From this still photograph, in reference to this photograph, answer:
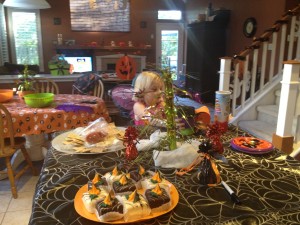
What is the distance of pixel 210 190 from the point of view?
929 millimetres

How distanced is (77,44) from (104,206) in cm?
779

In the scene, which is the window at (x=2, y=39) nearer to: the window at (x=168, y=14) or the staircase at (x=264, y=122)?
the window at (x=168, y=14)

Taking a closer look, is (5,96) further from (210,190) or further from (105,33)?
(105,33)

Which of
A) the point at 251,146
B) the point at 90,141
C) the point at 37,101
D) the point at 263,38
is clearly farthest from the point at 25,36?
the point at 251,146

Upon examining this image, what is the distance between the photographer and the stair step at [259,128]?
121 inches

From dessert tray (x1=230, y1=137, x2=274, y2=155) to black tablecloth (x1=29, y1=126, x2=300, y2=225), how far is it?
23 millimetres

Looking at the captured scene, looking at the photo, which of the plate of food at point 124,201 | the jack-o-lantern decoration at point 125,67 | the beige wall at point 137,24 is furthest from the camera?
the beige wall at point 137,24

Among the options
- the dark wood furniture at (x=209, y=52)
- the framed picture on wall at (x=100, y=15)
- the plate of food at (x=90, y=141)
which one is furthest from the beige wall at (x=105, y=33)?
the plate of food at (x=90, y=141)

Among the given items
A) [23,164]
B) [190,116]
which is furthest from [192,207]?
[23,164]

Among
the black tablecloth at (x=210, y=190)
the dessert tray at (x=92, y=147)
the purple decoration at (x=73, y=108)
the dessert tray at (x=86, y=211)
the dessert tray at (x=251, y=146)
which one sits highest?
the dessert tray at (x=251, y=146)

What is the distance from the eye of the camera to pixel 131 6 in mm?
8195

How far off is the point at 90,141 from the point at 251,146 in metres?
0.75

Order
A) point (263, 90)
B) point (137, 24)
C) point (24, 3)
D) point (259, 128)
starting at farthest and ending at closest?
1. point (137, 24)
2. point (24, 3)
3. point (263, 90)
4. point (259, 128)

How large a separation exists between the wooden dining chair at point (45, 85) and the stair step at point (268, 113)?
255 centimetres
